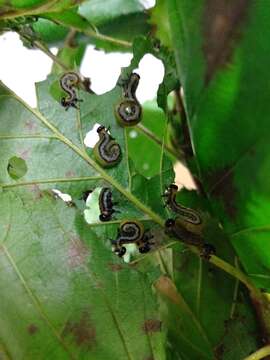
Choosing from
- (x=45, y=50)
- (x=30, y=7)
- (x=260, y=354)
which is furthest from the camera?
(x=45, y=50)

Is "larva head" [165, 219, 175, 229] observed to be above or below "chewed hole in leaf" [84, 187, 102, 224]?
below

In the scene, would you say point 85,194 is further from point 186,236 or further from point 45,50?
point 45,50

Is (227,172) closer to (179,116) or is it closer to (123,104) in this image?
(123,104)

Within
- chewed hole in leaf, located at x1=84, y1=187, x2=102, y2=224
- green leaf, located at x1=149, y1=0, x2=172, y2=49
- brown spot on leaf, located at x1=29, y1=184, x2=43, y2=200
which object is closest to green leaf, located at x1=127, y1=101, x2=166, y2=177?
green leaf, located at x1=149, y1=0, x2=172, y2=49

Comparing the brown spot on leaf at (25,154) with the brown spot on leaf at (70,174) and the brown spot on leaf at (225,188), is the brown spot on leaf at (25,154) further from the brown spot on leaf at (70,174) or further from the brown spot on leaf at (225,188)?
the brown spot on leaf at (225,188)

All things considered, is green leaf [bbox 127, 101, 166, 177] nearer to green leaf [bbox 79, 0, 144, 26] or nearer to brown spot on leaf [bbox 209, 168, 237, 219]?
green leaf [bbox 79, 0, 144, 26]

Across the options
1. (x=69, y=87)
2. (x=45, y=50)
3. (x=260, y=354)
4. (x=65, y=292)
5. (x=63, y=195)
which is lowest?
(x=260, y=354)

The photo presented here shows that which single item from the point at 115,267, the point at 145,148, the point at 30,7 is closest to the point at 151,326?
the point at 115,267
